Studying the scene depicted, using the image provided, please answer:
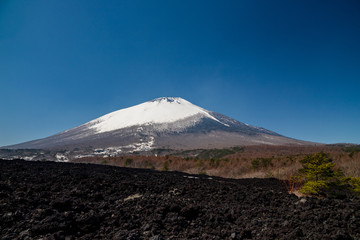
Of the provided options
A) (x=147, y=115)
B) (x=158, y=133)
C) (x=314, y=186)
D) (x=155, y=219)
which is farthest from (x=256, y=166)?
(x=147, y=115)

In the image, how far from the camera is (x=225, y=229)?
275 centimetres

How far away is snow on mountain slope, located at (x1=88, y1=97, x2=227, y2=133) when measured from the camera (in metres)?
127

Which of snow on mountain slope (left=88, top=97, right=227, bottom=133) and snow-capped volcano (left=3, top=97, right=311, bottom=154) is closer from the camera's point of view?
snow-capped volcano (left=3, top=97, right=311, bottom=154)

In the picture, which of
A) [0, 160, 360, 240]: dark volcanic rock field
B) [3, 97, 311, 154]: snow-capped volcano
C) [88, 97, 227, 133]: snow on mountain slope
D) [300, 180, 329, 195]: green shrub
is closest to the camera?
[0, 160, 360, 240]: dark volcanic rock field

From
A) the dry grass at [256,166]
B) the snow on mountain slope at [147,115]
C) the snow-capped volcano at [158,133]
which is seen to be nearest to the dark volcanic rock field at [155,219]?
the dry grass at [256,166]

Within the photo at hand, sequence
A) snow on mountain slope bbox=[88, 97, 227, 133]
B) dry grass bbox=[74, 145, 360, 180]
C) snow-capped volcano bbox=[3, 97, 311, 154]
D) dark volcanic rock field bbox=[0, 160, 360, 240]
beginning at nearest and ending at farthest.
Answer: dark volcanic rock field bbox=[0, 160, 360, 240]
dry grass bbox=[74, 145, 360, 180]
snow-capped volcano bbox=[3, 97, 311, 154]
snow on mountain slope bbox=[88, 97, 227, 133]

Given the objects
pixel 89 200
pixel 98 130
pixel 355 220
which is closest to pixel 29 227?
pixel 89 200

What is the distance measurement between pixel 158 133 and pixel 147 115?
43962 mm

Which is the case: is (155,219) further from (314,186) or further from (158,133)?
(158,133)

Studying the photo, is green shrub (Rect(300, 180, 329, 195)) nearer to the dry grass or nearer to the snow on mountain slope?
the dry grass

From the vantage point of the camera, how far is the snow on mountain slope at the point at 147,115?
416ft

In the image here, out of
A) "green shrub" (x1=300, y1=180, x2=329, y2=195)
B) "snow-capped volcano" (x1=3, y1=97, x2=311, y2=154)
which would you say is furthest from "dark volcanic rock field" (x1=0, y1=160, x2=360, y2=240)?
"snow-capped volcano" (x1=3, y1=97, x2=311, y2=154)

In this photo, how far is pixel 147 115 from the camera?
14488cm

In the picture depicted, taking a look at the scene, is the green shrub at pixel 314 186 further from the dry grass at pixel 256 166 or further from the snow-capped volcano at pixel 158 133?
the snow-capped volcano at pixel 158 133
